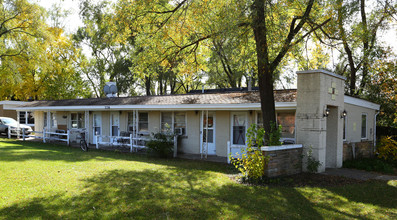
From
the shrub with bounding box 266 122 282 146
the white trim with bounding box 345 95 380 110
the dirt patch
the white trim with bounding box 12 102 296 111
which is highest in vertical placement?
the white trim with bounding box 345 95 380 110

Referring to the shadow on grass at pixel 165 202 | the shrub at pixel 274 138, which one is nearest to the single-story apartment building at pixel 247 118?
the shrub at pixel 274 138

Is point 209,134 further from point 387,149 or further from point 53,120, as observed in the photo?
point 53,120

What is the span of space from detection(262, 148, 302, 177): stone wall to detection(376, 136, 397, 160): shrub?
6.53 metres

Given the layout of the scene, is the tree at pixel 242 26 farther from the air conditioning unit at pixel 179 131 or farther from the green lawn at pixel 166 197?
the air conditioning unit at pixel 179 131

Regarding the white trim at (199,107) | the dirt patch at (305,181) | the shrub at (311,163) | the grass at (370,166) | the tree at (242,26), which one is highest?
the tree at (242,26)

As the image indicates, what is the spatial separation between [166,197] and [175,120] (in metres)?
8.51

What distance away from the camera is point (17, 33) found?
72.8 ft

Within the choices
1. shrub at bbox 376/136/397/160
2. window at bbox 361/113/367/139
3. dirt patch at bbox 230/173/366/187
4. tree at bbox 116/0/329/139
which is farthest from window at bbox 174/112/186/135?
shrub at bbox 376/136/397/160

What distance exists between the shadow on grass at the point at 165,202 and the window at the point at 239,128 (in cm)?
503

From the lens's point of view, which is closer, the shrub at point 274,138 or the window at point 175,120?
the shrub at point 274,138

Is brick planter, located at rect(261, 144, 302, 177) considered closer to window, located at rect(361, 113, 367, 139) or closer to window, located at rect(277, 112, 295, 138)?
window, located at rect(277, 112, 295, 138)

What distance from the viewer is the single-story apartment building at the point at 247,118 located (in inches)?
380

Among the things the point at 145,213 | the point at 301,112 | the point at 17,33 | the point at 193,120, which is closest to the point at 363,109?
the point at 301,112

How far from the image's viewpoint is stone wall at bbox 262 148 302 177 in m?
8.37
